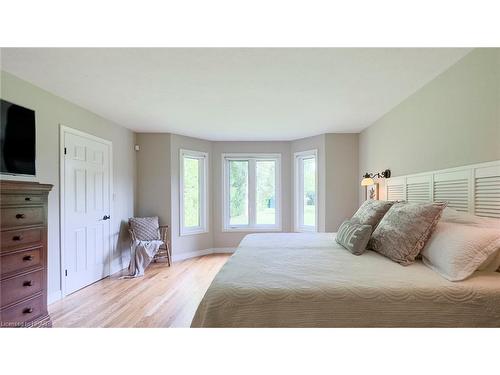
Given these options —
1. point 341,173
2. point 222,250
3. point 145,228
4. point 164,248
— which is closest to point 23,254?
point 145,228

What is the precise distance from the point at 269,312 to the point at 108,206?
3.29 m

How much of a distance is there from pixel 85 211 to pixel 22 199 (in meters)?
1.56

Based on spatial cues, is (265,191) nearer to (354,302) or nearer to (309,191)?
(309,191)

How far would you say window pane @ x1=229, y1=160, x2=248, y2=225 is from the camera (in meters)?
5.18

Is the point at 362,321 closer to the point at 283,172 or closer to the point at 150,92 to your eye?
the point at 150,92

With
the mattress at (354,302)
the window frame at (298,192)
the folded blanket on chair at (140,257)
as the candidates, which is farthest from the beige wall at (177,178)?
the mattress at (354,302)

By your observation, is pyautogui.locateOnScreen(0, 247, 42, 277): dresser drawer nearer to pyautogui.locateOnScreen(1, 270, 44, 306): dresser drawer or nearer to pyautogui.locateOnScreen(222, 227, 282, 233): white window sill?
pyautogui.locateOnScreen(1, 270, 44, 306): dresser drawer

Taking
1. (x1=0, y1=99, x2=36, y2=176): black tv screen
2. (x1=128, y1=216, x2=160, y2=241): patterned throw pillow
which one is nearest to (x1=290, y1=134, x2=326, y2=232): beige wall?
(x1=128, y1=216, x2=160, y2=241): patterned throw pillow

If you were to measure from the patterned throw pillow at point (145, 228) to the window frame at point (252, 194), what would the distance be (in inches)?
56.9

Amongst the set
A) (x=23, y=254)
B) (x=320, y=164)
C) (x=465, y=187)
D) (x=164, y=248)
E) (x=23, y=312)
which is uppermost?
(x=320, y=164)

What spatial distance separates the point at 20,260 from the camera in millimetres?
1751

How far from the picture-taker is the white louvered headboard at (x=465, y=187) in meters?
1.63
